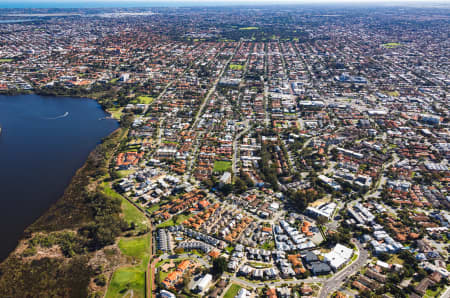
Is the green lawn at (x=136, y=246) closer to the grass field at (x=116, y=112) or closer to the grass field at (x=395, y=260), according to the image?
the grass field at (x=395, y=260)

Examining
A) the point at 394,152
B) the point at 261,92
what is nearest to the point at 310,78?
the point at 261,92

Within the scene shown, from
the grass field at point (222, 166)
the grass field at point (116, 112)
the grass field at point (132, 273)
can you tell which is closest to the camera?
the grass field at point (132, 273)

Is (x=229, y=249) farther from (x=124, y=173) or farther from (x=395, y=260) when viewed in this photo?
(x=124, y=173)

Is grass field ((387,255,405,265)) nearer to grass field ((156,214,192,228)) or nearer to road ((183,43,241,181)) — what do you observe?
grass field ((156,214,192,228))

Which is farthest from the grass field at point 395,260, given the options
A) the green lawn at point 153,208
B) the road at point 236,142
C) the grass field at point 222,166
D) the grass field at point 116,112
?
the grass field at point 116,112

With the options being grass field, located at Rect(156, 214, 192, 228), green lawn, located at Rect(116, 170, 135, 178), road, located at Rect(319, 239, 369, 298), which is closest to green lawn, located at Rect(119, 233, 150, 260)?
grass field, located at Rect(156, 214, 192, 228)

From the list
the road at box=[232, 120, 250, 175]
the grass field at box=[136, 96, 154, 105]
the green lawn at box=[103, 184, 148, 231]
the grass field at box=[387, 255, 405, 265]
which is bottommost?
the grass field at box=[387, 255, 405, 265]

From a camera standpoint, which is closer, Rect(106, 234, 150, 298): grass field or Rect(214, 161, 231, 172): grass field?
Rect(106, 234, 150, 298): grass field
